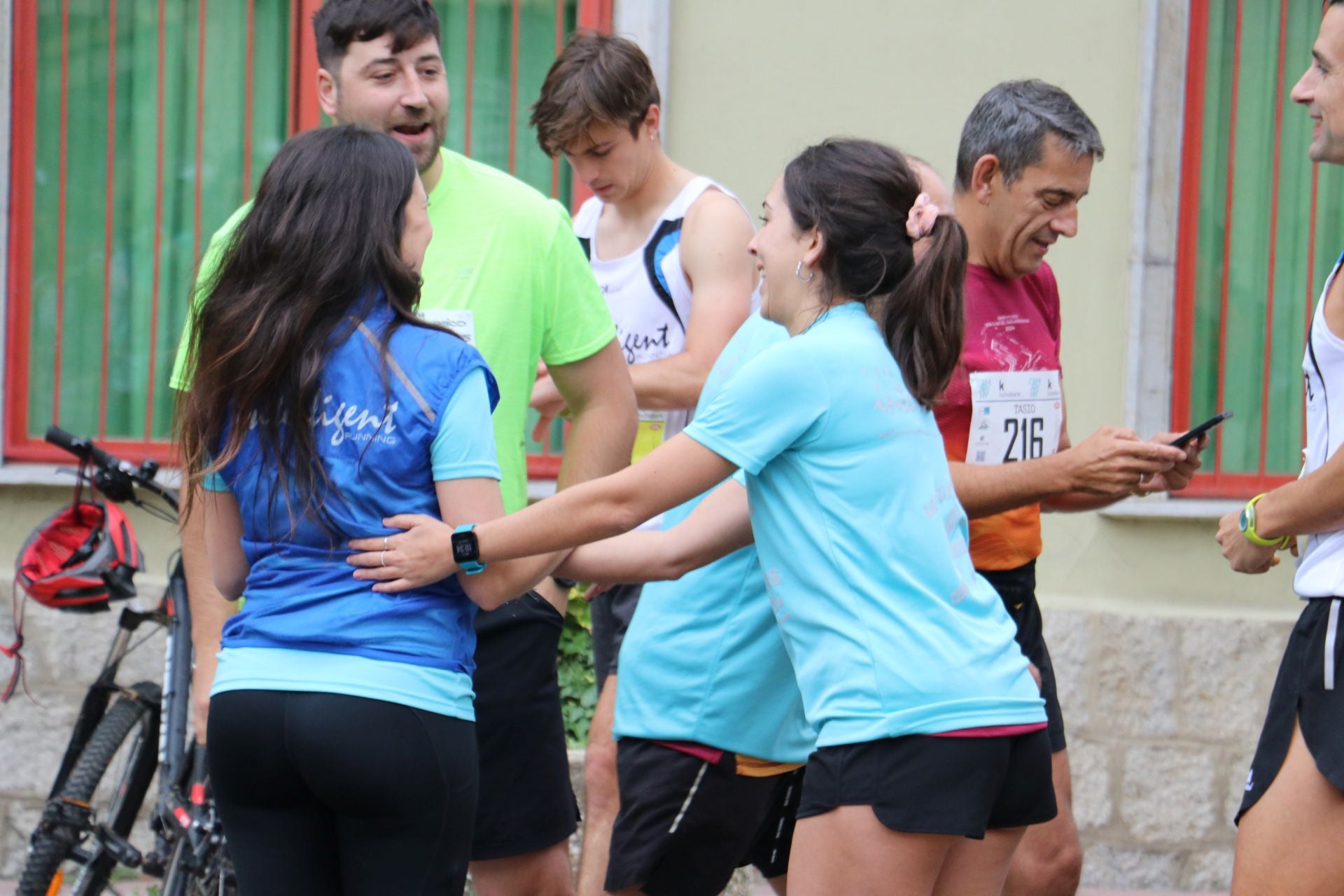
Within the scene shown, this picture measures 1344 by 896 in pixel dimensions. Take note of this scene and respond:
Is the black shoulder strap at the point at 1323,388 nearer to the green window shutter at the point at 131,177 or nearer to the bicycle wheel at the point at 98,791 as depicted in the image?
the bicycle wheel at the point at 98,791

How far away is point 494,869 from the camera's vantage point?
3326 mm

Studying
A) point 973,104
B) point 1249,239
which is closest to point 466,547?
point 973,104

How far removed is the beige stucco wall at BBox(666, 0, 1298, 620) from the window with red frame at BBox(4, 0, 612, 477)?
0.57 meters

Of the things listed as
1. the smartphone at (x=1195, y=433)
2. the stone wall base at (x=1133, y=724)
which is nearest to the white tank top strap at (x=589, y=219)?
the smartphone at (x=1195, y=433)

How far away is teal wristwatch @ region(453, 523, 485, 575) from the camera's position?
7.97 feet

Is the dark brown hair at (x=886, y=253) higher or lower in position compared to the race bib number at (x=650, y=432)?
higher

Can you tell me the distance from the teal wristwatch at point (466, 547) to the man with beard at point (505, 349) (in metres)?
0.68

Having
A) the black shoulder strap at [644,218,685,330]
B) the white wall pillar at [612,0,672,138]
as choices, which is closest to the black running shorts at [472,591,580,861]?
the black shoulder strap at [644,218,685,330]

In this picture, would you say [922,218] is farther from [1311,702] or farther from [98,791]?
[98,791]

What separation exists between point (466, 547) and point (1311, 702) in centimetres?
145

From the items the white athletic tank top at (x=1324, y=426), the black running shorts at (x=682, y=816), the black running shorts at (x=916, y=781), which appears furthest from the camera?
the black running shorts at (x=682, y=816)

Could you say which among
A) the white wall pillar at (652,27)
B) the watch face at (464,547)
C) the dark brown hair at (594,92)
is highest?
the white wall pillar at (652,27)

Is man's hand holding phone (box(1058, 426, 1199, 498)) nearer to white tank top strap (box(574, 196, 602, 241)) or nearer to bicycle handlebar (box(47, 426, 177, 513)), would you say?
white tank top strap (box(574, 196, 602, 241))

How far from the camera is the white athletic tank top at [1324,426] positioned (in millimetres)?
2887
